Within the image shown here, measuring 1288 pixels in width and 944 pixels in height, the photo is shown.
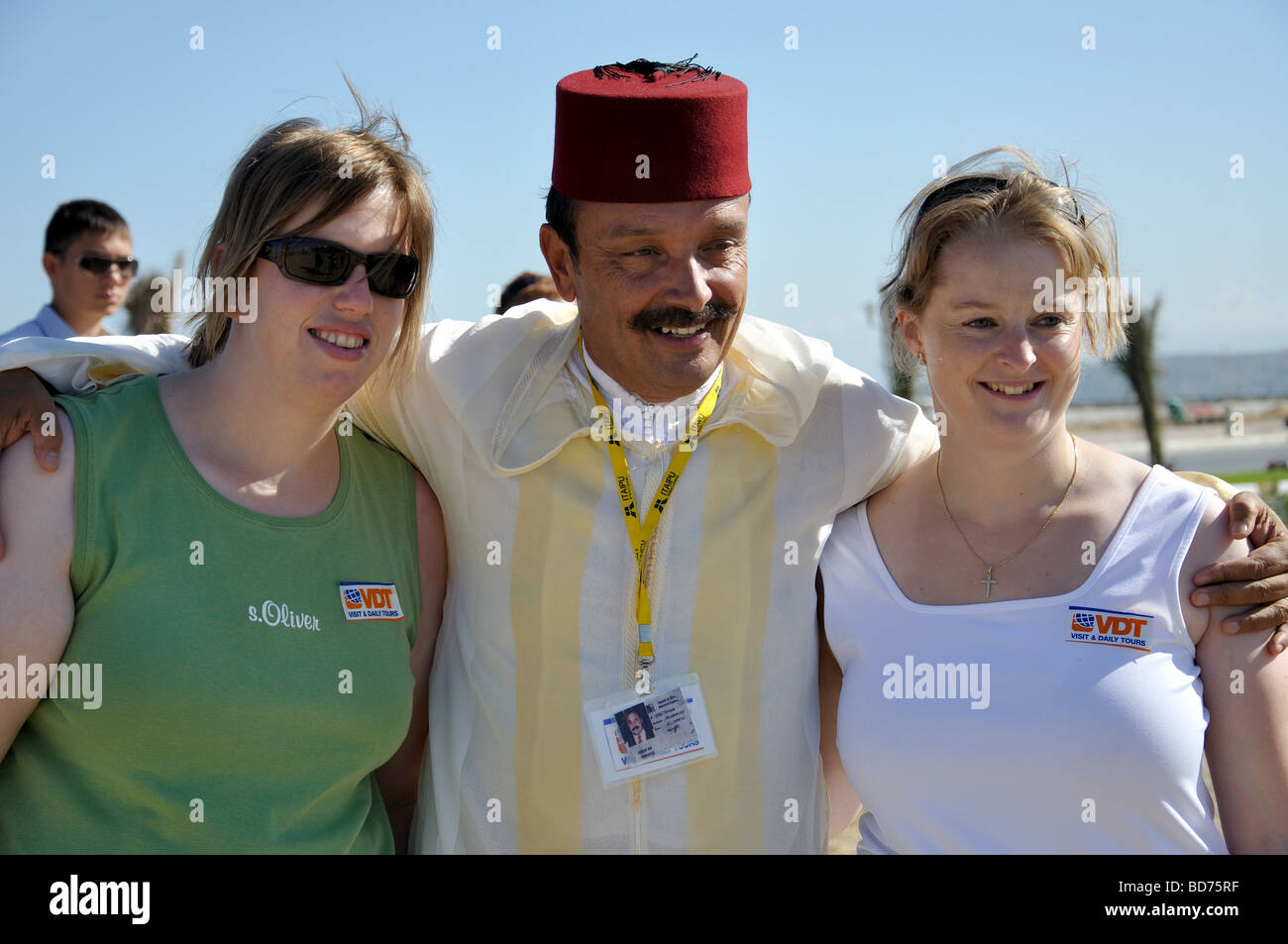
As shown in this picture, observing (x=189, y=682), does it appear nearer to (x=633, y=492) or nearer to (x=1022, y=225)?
(x=633, y=492)

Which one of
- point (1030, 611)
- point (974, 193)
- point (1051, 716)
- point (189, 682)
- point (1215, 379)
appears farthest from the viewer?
point (1215, 379)

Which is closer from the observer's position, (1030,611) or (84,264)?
(1030,611)

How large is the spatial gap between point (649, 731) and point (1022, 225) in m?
1.48

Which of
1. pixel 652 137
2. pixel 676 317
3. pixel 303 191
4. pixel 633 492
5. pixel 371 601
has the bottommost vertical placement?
pixel 371 601

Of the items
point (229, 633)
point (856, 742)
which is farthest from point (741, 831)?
point (229, 633)

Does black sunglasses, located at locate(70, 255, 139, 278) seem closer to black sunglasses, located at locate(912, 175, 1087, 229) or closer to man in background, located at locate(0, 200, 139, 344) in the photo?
man in background, located at locate(0, 200, 139, 344)

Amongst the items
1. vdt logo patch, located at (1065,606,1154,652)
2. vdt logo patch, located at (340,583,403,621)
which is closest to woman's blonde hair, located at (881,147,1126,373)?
vdt logo patch, located at (1065,606,1154,652)

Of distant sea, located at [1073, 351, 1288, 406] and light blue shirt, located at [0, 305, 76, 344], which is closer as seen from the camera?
light blue shirt, located at [0, 305, 76, 344]

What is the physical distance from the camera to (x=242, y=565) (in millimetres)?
2479

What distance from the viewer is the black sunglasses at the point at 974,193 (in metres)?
2.71

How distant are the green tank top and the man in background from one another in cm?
538

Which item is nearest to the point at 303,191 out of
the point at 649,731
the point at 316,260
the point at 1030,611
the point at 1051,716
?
the point at 316,260

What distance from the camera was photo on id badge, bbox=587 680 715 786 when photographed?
2.77 meters

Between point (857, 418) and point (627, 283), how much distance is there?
0.70 metres
